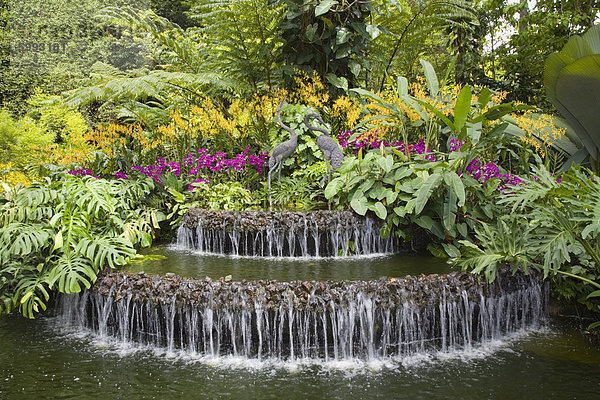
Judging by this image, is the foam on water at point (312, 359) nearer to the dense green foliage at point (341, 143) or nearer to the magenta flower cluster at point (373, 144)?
the dense green foliage at point (341, 143)

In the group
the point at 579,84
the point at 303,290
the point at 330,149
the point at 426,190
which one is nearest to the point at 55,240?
the point at 303,290

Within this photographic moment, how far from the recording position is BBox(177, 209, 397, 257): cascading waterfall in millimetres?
5203

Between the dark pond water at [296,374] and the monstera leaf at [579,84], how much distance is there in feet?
9.29

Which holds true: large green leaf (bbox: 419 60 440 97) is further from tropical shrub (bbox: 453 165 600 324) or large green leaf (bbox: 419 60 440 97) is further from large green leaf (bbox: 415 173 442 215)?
tropical shrub (bbox: 453 165 600 324)

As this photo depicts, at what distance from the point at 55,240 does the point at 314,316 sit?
248 cm

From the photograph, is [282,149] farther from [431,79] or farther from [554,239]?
[554,239]

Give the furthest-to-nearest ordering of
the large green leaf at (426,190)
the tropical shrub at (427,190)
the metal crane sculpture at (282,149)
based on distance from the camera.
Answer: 1. the metal crane sculpture at (282,149)
2. the tropical shrub at (427,190)
3. the large green leaf at (426,190)

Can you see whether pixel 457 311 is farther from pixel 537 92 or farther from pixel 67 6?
pixel 67 6

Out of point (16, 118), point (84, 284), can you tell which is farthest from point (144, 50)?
point (84, 284)

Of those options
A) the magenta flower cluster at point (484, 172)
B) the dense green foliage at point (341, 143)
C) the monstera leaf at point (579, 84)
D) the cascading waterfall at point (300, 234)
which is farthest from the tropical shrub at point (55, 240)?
the monstera leaf at point (579, 84)

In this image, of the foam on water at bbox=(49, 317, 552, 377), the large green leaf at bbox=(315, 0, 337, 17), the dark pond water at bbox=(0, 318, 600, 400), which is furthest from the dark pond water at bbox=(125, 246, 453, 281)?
the large green leaf at bbox=(315, 0, 337, 17)

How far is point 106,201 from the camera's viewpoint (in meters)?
4.73

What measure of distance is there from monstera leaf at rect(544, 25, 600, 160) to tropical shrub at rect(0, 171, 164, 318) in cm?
513

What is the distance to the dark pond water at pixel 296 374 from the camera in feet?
9.52
